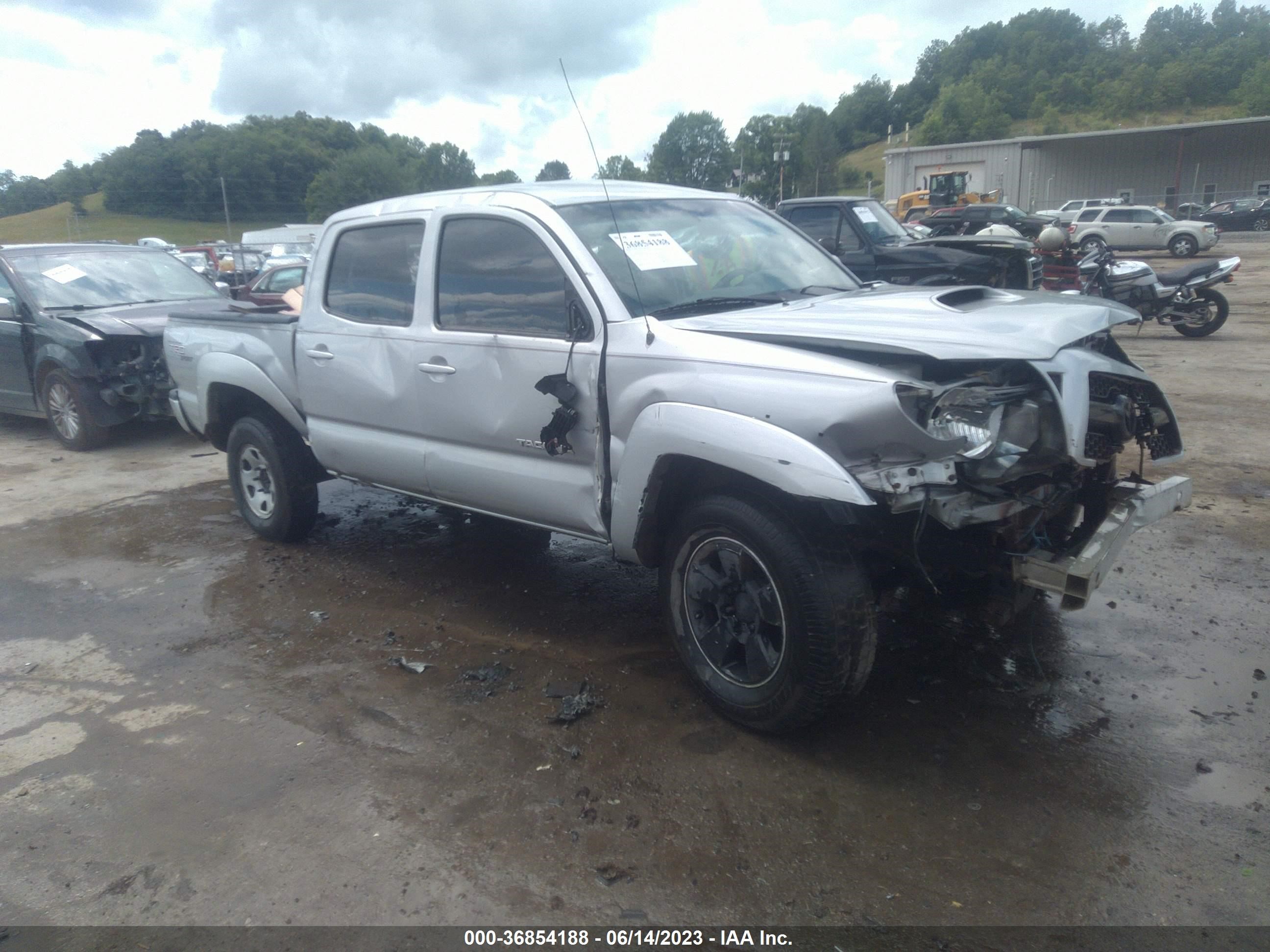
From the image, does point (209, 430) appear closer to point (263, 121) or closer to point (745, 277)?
point (745, 277)

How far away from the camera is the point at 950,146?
5000 cm

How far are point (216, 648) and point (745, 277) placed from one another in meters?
3.06

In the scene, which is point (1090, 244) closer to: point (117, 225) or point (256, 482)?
point (256, 482)

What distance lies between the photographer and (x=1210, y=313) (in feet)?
41.5

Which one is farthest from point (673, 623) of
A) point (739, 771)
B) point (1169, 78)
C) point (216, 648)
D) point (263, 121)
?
point (1169, 78)

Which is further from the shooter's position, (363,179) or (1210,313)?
(1210,313)

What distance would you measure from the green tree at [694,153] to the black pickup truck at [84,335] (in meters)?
4.65

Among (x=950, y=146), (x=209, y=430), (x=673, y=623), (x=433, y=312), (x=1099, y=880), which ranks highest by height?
(x=950, y=146)

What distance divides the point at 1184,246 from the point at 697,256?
30526 mm

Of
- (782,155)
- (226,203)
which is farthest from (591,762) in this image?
(226,203)

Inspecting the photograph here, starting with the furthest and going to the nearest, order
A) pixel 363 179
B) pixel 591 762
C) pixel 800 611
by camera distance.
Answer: pixel 363 179 → pixel 591 762 → pixel 800 611

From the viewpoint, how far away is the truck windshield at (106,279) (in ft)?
28.7

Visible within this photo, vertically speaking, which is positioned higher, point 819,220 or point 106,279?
point 819,220

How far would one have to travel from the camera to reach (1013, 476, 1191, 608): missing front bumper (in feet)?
Answer: 9.70
